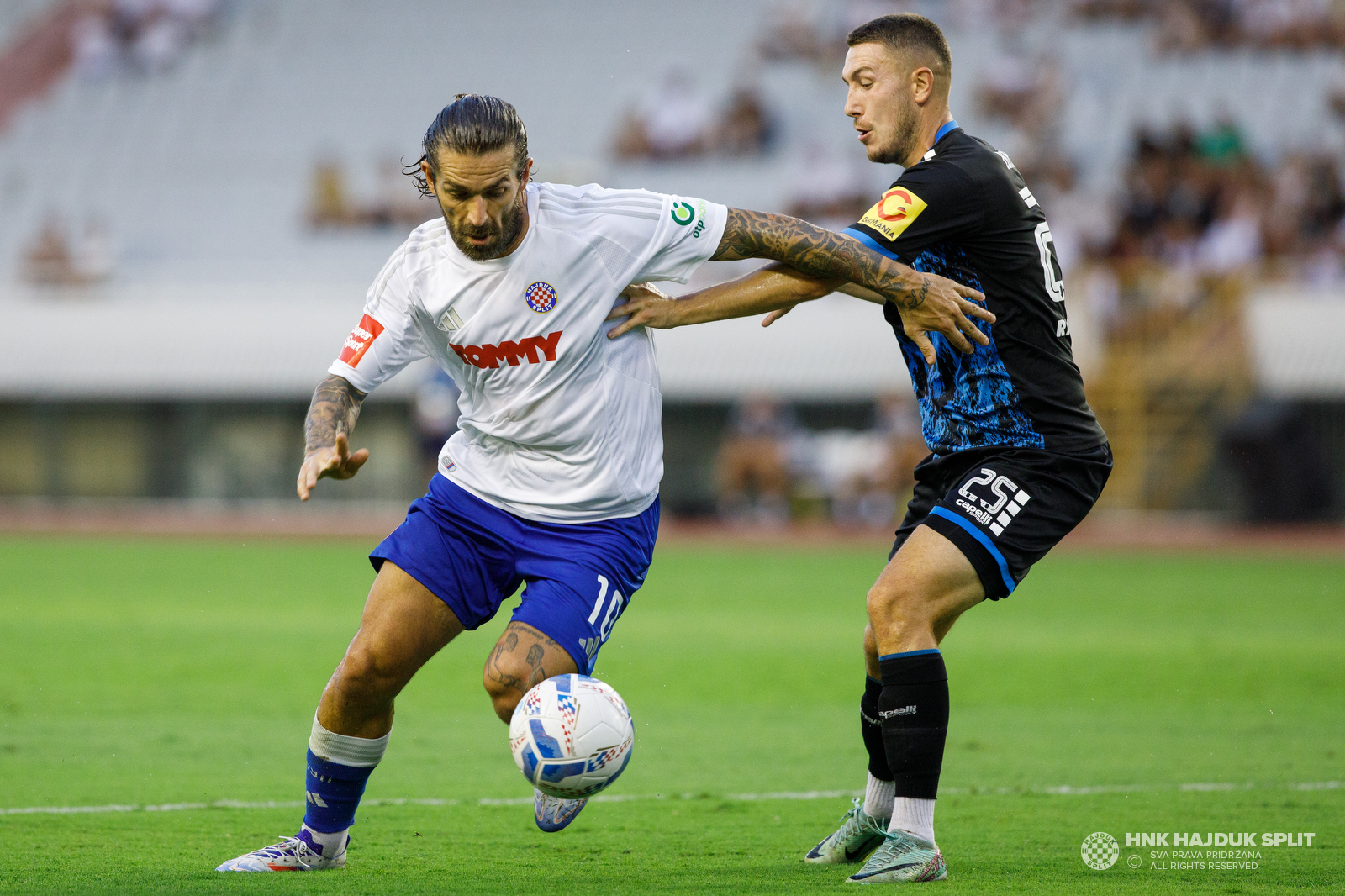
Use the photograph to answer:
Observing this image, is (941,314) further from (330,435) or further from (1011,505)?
(330,435)

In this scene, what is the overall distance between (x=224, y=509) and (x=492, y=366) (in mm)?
22038

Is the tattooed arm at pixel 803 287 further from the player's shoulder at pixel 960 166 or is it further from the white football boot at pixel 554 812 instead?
the white football boot at pixel 554 812

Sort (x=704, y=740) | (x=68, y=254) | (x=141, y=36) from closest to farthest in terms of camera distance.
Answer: (x=704, y=740)
(x=68, y=254)
(x=141, y=36)

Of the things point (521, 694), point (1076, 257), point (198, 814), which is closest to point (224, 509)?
point (1076, 257)

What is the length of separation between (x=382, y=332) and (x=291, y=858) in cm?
171

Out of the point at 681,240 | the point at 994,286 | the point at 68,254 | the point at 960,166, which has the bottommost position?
the point at 68,254

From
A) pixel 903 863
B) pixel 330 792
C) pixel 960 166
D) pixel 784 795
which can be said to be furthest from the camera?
pixel 784 795

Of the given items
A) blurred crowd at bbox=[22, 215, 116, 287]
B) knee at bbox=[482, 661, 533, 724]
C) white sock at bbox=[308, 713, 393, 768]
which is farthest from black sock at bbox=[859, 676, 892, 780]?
blurred crowd at bbox=[22, 215, 116, 287]

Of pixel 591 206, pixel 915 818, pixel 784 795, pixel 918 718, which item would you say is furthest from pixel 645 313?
pixel 784 795

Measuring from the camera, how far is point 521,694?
4.66m

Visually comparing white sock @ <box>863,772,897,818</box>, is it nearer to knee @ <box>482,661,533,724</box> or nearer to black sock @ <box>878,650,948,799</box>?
black sock @ <box>878,650,948,799</box>

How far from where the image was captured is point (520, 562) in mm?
4926

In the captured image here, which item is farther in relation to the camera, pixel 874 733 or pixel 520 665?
pixel 874 733

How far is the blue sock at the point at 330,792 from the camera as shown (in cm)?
494
